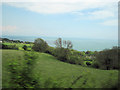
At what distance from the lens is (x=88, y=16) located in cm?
341

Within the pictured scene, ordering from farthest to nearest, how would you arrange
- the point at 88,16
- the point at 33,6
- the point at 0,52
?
1. the point at 88,16
2. the point at 33,6
3. the point at 0,52

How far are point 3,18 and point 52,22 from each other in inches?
39.7

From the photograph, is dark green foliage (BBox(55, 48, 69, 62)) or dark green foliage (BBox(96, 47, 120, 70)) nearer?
dark green foliage (BBox(96, 47, 120, 70))

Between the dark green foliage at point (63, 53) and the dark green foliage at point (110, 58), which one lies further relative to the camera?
the dark green foliage at point (63, 53)

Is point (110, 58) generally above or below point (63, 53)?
above

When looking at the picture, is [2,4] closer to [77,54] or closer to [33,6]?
[33,6]

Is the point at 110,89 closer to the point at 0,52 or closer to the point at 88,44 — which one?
the point at 88,44

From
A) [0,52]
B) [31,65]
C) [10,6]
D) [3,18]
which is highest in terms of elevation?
[10,6]

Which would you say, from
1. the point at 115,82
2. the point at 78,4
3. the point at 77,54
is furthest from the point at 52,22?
the point at 77,54

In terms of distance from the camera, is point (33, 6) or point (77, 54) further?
point (77, 54)

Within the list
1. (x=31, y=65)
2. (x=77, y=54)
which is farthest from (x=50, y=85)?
(x=77, y=54)

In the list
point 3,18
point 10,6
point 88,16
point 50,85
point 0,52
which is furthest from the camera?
point 88,16

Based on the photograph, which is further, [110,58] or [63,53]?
[63,53]

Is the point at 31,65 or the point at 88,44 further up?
the point at 88,44
